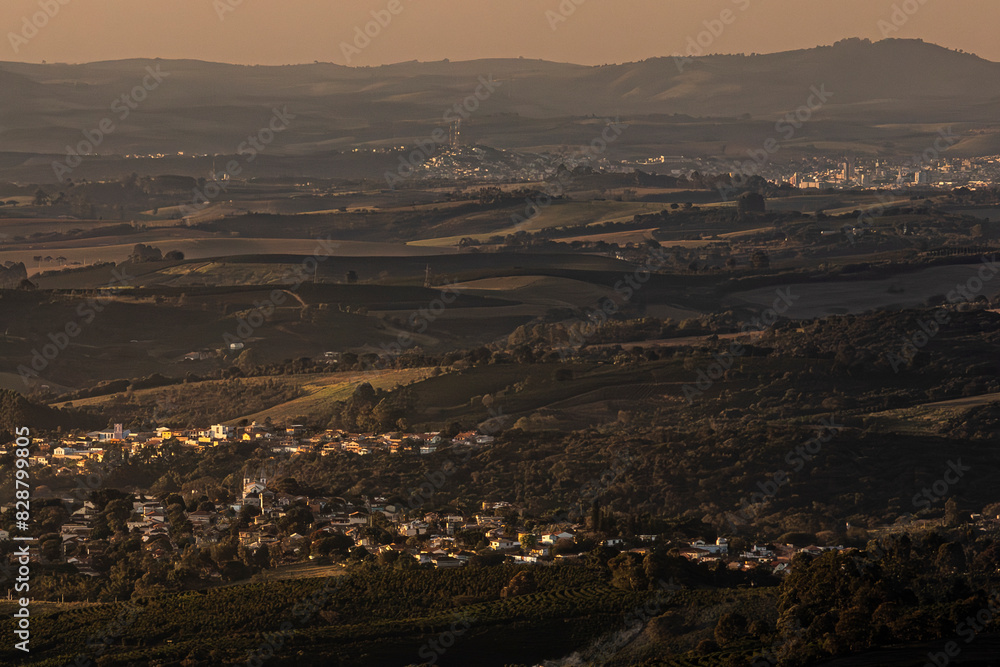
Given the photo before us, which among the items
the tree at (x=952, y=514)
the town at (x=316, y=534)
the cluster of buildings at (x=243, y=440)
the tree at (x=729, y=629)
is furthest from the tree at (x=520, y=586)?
the cluster of buildings at (x=243, y=440)

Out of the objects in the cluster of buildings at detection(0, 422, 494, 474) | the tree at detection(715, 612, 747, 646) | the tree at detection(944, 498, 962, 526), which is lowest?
the cluster of buildings at detection(0, 422, 494, 474)

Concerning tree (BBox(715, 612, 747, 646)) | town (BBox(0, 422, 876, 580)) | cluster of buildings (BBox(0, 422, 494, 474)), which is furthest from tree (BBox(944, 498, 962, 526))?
tree (BBox(715, 612, 747, 646))

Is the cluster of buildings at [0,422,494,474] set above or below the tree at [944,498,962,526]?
below

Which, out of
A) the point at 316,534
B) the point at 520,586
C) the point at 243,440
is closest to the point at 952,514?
the point at 520,586

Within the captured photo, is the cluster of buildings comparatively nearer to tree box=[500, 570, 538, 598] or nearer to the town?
the town

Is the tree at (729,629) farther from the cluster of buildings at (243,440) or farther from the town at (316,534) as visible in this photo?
the cluster of buildings at (243,440)

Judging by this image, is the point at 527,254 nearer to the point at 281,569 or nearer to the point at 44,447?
the point at 44,447

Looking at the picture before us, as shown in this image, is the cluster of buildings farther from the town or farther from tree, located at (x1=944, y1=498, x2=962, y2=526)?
tree, located at (x1=944, y1=498, x2=962, y2=526)

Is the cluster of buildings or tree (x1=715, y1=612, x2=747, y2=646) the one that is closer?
tree (x1=715, y1=612, x2=747, y2=646)

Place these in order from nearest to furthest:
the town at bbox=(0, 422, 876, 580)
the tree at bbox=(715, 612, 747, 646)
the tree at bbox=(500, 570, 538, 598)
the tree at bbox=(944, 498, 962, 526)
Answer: the tree at bbox=(715, 612, 747, 646) → the tree at bbox=(500, 570, 538, 598) → the town at bbox=(0, 422, 876, 580) → the tree at bbox=(944, 498, 962, 526)

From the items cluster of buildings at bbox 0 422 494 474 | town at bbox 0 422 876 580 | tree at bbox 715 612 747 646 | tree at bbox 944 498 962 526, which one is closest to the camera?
tree at bbox 715 612 747 646

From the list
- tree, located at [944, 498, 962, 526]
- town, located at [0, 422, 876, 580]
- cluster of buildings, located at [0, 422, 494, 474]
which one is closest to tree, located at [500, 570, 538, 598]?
town, located at [0, 422, 876, 580]

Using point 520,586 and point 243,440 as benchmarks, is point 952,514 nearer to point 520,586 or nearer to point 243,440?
point 520,586
